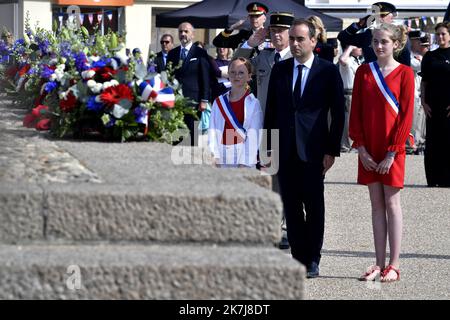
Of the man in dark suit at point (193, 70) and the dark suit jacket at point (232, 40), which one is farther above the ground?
the dark suit jacket at point (232, 40)

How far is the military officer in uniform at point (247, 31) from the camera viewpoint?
37.0 feet

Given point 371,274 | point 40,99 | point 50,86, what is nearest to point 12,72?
point 40,99

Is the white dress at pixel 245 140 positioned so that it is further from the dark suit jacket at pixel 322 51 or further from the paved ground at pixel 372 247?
the dark suit jacket at pixel 322 51

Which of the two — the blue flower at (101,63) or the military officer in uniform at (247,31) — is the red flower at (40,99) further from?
the military officer in uniform at (247,31)

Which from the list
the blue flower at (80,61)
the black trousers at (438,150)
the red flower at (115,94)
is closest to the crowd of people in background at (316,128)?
the blue flower at (80,61)

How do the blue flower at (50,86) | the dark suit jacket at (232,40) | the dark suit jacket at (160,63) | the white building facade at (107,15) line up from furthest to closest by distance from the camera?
the white building facade at (107,15) → the dark suit jacket at (160,63) → the dark suit jacket at (232,40) → the blue flower at (50,86)

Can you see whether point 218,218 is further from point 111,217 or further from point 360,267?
point 360,267

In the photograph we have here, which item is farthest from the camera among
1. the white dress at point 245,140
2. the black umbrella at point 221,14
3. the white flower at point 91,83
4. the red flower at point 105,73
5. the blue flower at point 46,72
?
the black umbrella at point 221,14

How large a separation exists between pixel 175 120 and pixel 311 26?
2035 millimetres

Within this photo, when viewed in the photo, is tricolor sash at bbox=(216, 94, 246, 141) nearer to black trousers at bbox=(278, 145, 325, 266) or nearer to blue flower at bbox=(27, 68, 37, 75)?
black trousers at bbox=(278, 145, 325, 266)

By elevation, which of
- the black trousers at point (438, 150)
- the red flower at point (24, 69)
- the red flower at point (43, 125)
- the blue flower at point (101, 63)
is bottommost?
the black trousers at point (438, 150)

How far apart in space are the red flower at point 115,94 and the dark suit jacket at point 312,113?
2095mm

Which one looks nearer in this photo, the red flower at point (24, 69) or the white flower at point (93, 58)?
the white flower at point (93, 58)

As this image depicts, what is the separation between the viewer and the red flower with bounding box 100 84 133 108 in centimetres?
639
